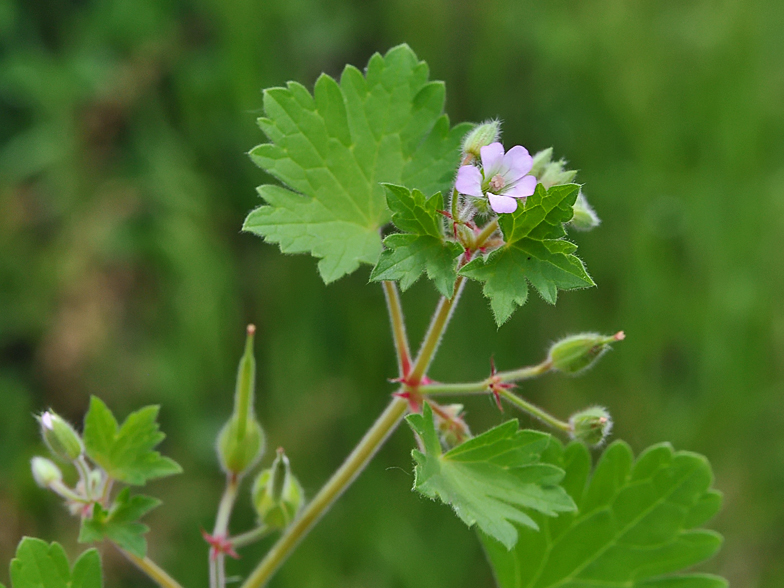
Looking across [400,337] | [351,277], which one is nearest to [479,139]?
[400,337]

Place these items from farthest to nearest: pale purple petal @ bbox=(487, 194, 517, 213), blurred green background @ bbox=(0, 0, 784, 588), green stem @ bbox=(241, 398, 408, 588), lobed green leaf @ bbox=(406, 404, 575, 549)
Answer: blurred green background @ bbox=(0, 0, 784, 588) → green stem @ bbox=(241, 398, 408, 588) → lobed green leaf @ bbox=(406, 404, 575, 549) → pale purple petal @ bbox=(487, 194, 517, 213)

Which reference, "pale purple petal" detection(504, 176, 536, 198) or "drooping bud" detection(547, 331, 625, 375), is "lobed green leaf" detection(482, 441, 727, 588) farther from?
"pale purple petal" detection(504, 176, 536, 198)

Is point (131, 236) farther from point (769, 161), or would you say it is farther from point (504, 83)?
point (769, 161)

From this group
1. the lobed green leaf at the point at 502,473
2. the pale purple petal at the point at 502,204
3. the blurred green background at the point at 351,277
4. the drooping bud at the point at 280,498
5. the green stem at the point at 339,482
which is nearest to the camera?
the pale purple petal at the point at 502,204

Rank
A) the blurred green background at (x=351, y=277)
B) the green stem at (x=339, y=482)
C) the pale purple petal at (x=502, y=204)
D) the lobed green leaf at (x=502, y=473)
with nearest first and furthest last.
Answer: the pale purple petal at (x=502, y=204) < the lobed green leaf at (x=502, y=473) < the green stem at (x=339, y=482) < the blurred green background at (x=351, y=277)

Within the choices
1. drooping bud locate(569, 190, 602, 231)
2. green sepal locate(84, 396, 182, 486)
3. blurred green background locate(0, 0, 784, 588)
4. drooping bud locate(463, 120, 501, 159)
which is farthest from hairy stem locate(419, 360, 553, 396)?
blurred green background locate(0, 0, 784, 588)

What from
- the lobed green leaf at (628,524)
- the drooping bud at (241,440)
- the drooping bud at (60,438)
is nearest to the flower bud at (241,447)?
the drooping bud at (241,440)

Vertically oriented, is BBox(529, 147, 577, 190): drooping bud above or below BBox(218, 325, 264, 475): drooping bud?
above

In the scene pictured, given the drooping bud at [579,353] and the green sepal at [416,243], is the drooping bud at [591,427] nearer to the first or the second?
the drooping bud at [579,353]
